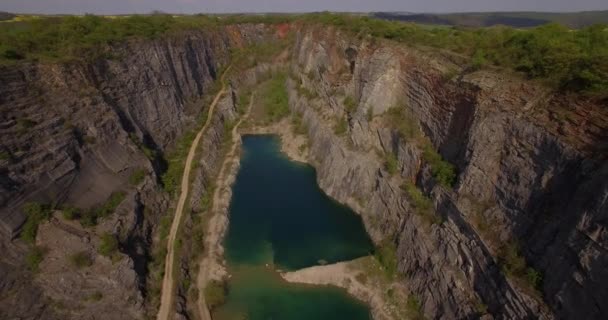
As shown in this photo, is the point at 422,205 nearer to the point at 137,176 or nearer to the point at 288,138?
the point at 137,176

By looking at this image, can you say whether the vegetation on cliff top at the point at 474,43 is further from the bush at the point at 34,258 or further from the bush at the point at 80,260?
the bush at the point at 80,260

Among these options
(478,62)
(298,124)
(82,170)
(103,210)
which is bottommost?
(298,124)

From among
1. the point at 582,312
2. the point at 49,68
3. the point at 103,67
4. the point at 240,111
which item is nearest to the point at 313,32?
the point at 240,111

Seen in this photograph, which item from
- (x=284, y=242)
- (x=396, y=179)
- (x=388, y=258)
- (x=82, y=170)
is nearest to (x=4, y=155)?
(x=82, y=170)

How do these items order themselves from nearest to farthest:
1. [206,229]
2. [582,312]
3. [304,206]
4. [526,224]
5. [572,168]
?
[582,312] < [572,168] < [526,224] < [206,229] < [304,206]

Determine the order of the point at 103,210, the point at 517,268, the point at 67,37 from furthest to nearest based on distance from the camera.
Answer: the point at 67,37 < the point at 103,210 < the point at 517,268

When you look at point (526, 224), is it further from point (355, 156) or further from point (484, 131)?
point (355, 156)

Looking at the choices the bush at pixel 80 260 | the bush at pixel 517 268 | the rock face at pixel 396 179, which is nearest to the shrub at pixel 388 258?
the rock face at pixel 396 179
